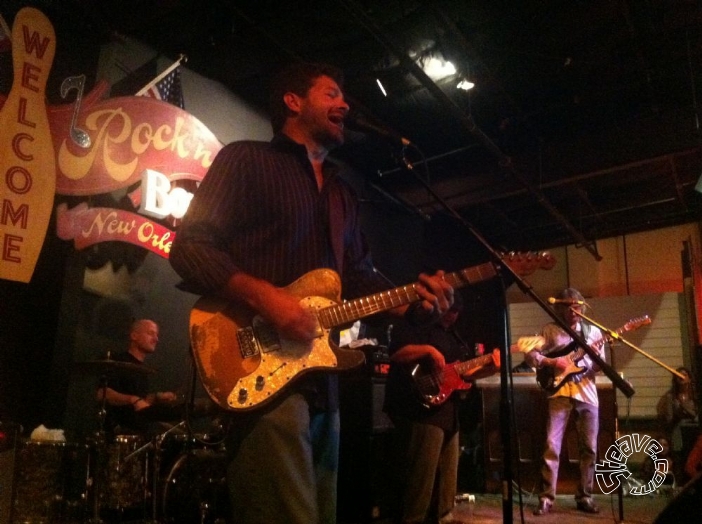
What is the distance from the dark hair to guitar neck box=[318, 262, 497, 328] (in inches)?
32.3

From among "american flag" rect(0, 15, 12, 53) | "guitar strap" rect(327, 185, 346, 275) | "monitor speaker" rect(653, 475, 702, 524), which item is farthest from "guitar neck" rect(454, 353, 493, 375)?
"american flag" rect(0, 15, 12, 53)

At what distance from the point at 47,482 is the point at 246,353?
328 cm

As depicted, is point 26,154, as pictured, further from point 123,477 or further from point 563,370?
point 563,370

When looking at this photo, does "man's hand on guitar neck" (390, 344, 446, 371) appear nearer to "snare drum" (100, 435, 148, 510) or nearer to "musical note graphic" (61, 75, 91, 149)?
"snare drum" (100, 435, 148, 510)

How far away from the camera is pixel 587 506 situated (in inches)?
254

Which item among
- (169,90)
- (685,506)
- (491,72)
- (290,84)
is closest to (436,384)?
(290,84)

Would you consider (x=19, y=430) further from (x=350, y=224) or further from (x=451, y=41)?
(x=451, y=41)

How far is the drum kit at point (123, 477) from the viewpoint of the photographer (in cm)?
421

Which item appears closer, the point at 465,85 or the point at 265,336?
the point at 265,336

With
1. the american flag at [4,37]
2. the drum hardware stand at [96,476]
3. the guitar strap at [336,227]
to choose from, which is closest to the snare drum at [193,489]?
the drum hardware stand at [96,476]

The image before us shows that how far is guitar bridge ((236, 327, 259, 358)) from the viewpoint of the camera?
191 centimetres

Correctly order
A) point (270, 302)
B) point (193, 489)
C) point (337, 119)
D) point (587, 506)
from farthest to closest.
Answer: point (587, 506) → point (193, 489) → point (337, 119) → point (270, 302)

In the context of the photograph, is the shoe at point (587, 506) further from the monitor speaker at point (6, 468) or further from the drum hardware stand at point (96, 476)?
the monitor speaker at point (6, 468)

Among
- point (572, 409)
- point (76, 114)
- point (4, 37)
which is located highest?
point (4, 37)
